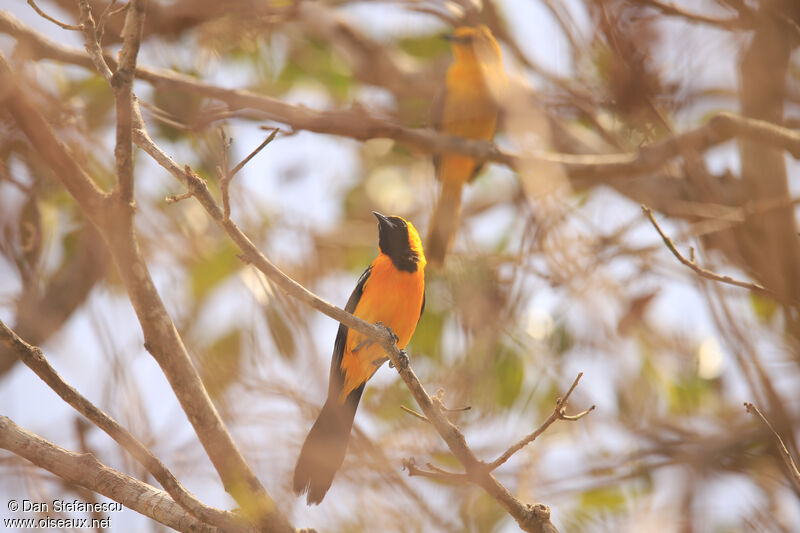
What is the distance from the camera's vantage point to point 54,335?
4.51 meters

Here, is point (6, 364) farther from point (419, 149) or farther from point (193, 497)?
point (419, 149)

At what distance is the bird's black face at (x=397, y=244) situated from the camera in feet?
15.6

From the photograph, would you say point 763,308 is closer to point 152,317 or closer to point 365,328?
point 365,328

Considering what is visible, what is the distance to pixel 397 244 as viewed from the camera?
16.2 ft

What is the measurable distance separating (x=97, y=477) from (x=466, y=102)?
5658mm

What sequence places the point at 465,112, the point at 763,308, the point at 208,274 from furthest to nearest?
the point at 465,112 → the point at 763,308 → the point at 208,274

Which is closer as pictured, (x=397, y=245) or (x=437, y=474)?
(x=437, y=474)

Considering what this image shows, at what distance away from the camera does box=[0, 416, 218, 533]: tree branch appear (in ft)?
9.16

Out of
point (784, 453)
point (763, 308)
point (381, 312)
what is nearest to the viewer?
point (784, 453)

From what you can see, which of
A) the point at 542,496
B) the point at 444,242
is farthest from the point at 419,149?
the point at 542,496

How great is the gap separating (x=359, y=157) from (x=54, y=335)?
18.0 ft

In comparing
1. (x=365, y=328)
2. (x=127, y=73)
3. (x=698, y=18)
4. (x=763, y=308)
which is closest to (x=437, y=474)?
(x=365, y=328)

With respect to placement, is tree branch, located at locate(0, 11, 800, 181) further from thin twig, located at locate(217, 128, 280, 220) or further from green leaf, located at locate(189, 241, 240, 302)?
green leaf, located at locate(189, 241, 240, 302)

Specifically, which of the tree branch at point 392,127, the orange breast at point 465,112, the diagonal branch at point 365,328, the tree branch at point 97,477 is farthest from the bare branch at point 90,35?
the orange breast at point 465,112
